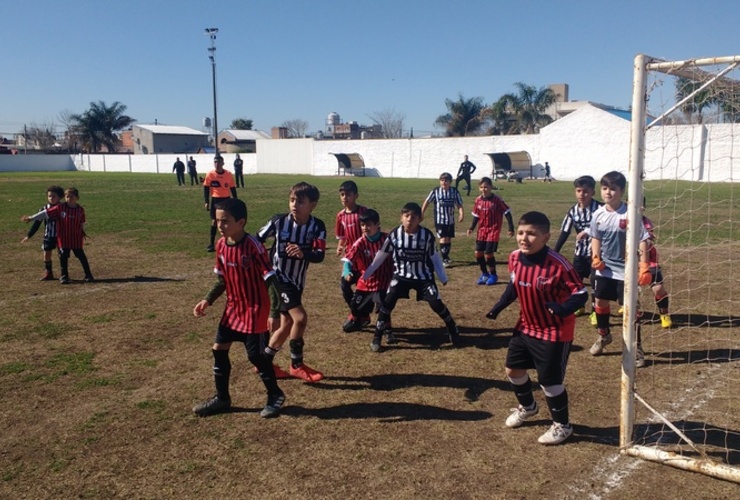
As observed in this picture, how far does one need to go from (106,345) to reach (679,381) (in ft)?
20.5

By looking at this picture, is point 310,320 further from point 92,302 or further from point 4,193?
point 4,193

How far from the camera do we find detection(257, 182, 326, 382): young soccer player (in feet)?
19.5

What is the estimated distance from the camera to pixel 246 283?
5062 mm

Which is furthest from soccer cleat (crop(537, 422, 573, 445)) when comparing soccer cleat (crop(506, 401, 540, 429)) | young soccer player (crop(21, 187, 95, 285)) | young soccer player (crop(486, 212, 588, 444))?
young soccer player (crop(21, 187, 95, 285))

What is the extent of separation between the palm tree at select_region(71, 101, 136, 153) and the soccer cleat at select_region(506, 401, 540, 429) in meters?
98.6

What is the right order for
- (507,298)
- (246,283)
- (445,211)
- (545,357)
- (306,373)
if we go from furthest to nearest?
(445,211) < (306,373) < (246,283) < (507,298) < (545,357)

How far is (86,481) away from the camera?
4.11 meters

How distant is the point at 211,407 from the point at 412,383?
1926 millimetres

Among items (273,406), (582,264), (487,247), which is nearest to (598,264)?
(582,264)

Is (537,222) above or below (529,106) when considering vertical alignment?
below

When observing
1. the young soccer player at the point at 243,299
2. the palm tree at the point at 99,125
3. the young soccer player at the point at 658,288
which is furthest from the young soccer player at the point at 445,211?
the palm tree at the point at 99,125

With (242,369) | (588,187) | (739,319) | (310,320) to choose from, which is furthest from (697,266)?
(242,369)

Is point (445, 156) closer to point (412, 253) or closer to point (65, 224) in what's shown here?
point (65, 224)

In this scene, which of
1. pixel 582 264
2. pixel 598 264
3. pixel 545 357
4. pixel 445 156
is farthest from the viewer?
pixel 445 156
